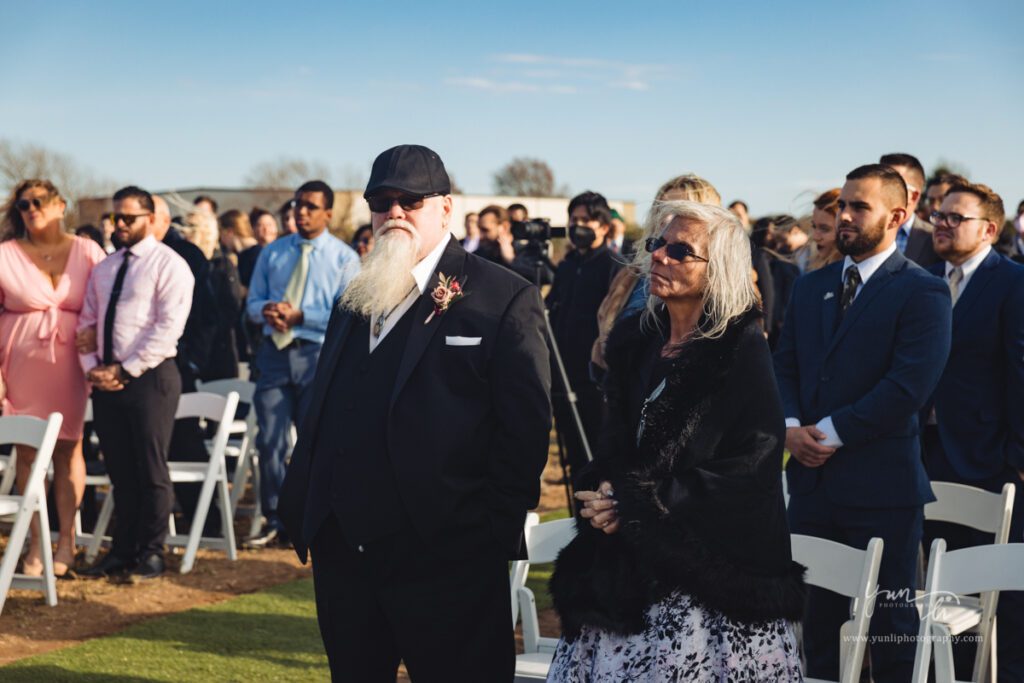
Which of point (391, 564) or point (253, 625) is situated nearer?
point (391, 564)

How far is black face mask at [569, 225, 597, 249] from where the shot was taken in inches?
280

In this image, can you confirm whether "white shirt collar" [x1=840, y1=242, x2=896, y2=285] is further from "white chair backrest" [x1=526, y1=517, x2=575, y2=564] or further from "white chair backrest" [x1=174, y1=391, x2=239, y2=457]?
"white chair backrest" [x1=174, y1=391, x2=239, y2=457]

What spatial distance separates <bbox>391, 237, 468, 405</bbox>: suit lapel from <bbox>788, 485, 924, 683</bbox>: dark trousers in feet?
5.94

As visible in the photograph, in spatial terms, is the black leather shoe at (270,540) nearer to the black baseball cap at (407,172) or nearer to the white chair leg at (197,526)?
the white chair leg at (197,526)

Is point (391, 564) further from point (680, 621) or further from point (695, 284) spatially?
point (695, 284)

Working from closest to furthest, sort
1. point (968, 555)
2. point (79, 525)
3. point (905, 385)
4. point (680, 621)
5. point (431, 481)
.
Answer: point (680, 621), point (431, 481), point (968, 555), point (905, 385), point (79, 525)

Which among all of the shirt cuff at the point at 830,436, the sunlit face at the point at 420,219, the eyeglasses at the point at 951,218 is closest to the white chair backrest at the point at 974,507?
the shirt cuff at the point at 830,436

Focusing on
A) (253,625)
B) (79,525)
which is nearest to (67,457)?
(79,525)

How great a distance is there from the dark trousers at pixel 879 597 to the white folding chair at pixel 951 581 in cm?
37

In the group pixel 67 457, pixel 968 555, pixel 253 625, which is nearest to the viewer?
pixel 968 555

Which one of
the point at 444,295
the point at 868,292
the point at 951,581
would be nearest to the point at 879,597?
the point at 951,581

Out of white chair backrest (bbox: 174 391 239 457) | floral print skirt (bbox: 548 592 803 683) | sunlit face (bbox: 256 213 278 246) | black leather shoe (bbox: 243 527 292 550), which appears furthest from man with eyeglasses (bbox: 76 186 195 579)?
sunlit face (bbox: 256 213 278 246)

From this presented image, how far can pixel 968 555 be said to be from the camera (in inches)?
139

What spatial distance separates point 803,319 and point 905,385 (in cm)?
63
